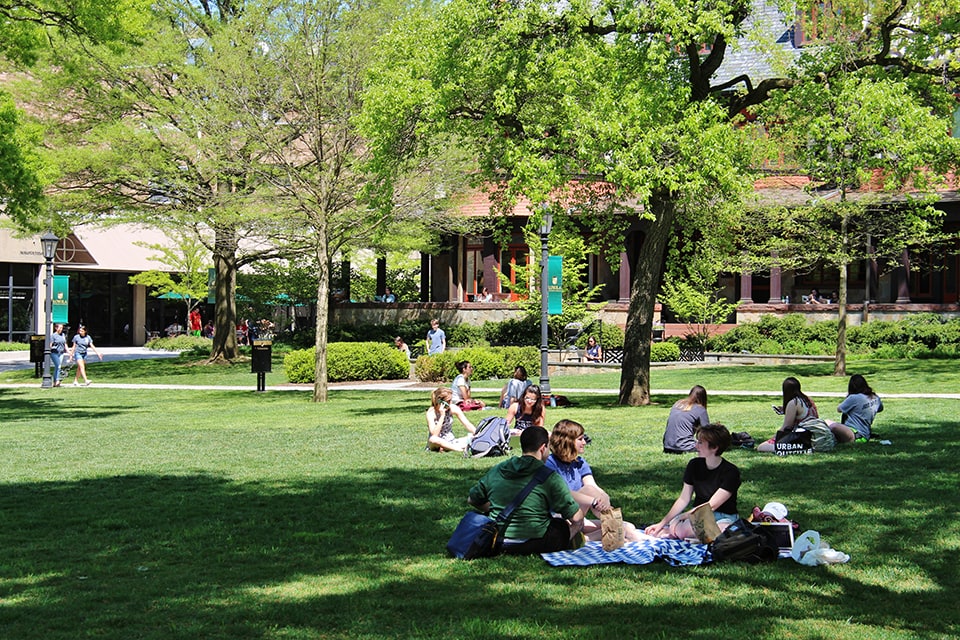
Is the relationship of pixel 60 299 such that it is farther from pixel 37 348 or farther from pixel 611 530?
pixel 611 530

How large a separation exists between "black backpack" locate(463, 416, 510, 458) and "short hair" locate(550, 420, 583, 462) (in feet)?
16.1

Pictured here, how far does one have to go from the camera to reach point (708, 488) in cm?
856

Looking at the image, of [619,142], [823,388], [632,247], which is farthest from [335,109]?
[632,247]

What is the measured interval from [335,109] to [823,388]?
43.3ft

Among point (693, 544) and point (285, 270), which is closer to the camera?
point (693, 544)

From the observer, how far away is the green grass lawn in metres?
6.26

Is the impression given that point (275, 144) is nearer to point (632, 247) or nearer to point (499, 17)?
point (499, 17)

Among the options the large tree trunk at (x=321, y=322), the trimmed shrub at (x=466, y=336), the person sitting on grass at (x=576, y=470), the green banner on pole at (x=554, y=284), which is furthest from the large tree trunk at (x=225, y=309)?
the person sitting on grass at (x=576, y=470)

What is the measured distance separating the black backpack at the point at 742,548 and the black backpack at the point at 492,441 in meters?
6.14

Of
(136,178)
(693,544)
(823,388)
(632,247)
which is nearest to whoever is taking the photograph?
(693,544)

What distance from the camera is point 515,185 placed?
18.8m

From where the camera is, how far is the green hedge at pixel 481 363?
31.1m

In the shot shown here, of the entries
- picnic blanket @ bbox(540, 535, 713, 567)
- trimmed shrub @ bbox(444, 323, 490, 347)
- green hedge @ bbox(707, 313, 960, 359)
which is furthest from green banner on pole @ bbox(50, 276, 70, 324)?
picnic blanket @ bbox(540, 535, 713, 567)

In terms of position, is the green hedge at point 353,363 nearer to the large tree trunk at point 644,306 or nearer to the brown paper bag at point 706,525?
the large tree trunk at point 644,306
